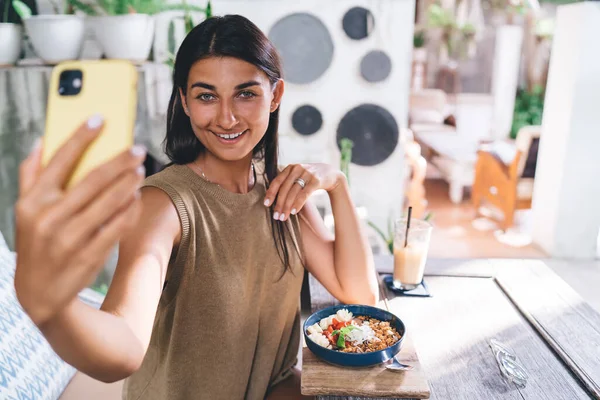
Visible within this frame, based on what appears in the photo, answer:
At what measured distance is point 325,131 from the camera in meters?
3.51

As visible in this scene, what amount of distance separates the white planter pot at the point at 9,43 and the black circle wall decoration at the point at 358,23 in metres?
1.92

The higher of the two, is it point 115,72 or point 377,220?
point 115,72

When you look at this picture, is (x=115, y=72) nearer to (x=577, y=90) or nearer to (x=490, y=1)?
(x=577, y=90)

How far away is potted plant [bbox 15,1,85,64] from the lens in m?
2.58

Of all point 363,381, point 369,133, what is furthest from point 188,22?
point 363,381

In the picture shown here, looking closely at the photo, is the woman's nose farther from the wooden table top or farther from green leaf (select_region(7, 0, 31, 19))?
green leaf (select_region(7, 0, 31, 19))

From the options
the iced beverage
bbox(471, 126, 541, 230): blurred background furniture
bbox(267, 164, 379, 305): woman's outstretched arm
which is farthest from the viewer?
bbox(471, 126, 541, 230): blurred background furniture

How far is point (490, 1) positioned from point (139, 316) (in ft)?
31.7

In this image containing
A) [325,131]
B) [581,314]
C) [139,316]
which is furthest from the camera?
[325,131]

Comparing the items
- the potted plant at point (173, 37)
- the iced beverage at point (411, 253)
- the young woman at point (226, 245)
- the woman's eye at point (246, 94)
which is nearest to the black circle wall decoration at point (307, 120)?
the potted plant at point (173, 37)

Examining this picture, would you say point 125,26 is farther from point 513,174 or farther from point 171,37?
point 513,174

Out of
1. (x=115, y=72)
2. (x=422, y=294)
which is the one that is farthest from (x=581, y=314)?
(x=115, y=72)

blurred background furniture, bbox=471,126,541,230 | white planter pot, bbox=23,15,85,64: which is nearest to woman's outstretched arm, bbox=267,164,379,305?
white planter pot, bbox=23,15,85,64

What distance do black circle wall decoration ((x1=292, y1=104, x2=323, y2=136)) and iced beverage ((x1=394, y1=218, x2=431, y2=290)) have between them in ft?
6.59
